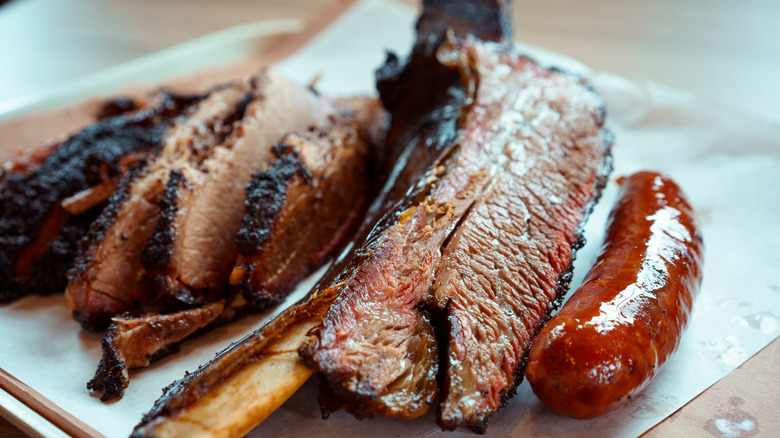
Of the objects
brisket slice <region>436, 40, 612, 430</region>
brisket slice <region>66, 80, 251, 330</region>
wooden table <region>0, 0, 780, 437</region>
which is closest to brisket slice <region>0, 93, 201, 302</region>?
brisket slice <region>66, 80, 251, 330</region>

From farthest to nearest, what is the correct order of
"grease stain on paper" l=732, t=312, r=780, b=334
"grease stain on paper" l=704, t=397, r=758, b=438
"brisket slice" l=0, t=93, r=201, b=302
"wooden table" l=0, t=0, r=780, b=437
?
1. "wooden table" l=0, t=0, r=780, b=437
2. "brisket slice" l=0, t=93, r=201, b=302
3. "grease stain on paper" l=732, t=312, r=780, b=334
4. "grease stain on paper" l=704, t=397, r=758, b=438

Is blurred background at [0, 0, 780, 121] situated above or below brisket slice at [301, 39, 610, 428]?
below

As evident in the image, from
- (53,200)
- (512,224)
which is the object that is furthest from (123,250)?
(512,224)

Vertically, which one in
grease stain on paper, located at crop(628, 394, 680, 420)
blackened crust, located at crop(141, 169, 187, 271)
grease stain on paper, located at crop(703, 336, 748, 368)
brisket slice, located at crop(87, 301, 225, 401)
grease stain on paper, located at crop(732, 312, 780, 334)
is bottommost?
grease stain on paper, located at crop(703, 336, 748, 368)

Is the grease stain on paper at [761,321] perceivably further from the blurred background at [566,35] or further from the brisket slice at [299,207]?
the blurred background at [566,35]

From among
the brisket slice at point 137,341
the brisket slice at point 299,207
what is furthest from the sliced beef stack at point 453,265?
the brisket slice at point 137,341

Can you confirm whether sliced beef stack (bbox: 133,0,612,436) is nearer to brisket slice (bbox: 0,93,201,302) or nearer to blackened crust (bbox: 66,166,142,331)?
blackened crust (bbox: 66,166,142,331)

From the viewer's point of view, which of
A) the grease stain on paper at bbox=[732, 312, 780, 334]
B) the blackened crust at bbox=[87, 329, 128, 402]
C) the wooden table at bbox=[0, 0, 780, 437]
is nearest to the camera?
the blackened crust at bbox=[87, 329, 128, 402]
